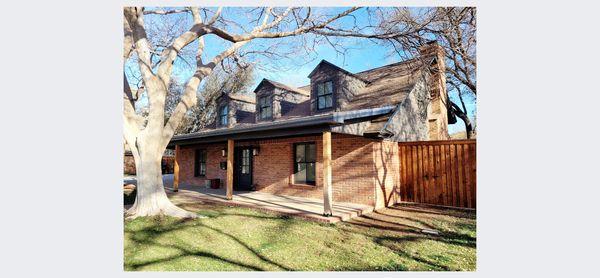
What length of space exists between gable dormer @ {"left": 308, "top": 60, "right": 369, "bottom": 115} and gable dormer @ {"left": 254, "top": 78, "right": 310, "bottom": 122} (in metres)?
1.84

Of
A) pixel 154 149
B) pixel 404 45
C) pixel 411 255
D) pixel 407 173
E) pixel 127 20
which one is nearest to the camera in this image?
pixel 411 255

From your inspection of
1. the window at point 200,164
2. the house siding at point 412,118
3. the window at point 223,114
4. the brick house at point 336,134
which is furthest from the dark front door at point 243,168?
the house siding at point 412,118

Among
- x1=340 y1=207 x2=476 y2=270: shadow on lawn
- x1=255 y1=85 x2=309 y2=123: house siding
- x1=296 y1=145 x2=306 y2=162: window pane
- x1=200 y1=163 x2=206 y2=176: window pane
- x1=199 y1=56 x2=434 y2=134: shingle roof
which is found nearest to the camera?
x1=340 y1=207 x2=476 y2=270: shadow on lawn

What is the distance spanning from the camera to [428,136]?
10.7 metres

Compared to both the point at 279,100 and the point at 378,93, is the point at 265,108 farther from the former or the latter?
the point at 378,93

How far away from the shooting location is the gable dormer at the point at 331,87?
34.2ft

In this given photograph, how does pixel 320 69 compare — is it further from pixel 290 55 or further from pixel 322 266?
pixel 322 266

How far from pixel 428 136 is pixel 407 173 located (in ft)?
7.92

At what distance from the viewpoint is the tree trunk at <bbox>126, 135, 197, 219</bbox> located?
21.6 feet

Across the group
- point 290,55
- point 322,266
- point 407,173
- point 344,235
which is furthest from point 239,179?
point 322,266

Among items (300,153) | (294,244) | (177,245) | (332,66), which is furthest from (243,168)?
(294,244)

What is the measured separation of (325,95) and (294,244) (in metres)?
6.83

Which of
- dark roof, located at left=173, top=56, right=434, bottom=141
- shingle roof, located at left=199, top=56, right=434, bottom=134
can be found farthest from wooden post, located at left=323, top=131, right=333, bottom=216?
shingle roof, located at left=199, top=56, right=434, bottom=134

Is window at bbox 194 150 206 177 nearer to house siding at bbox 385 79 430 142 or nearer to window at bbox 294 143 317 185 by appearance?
window at bbox 294 143 317 185
